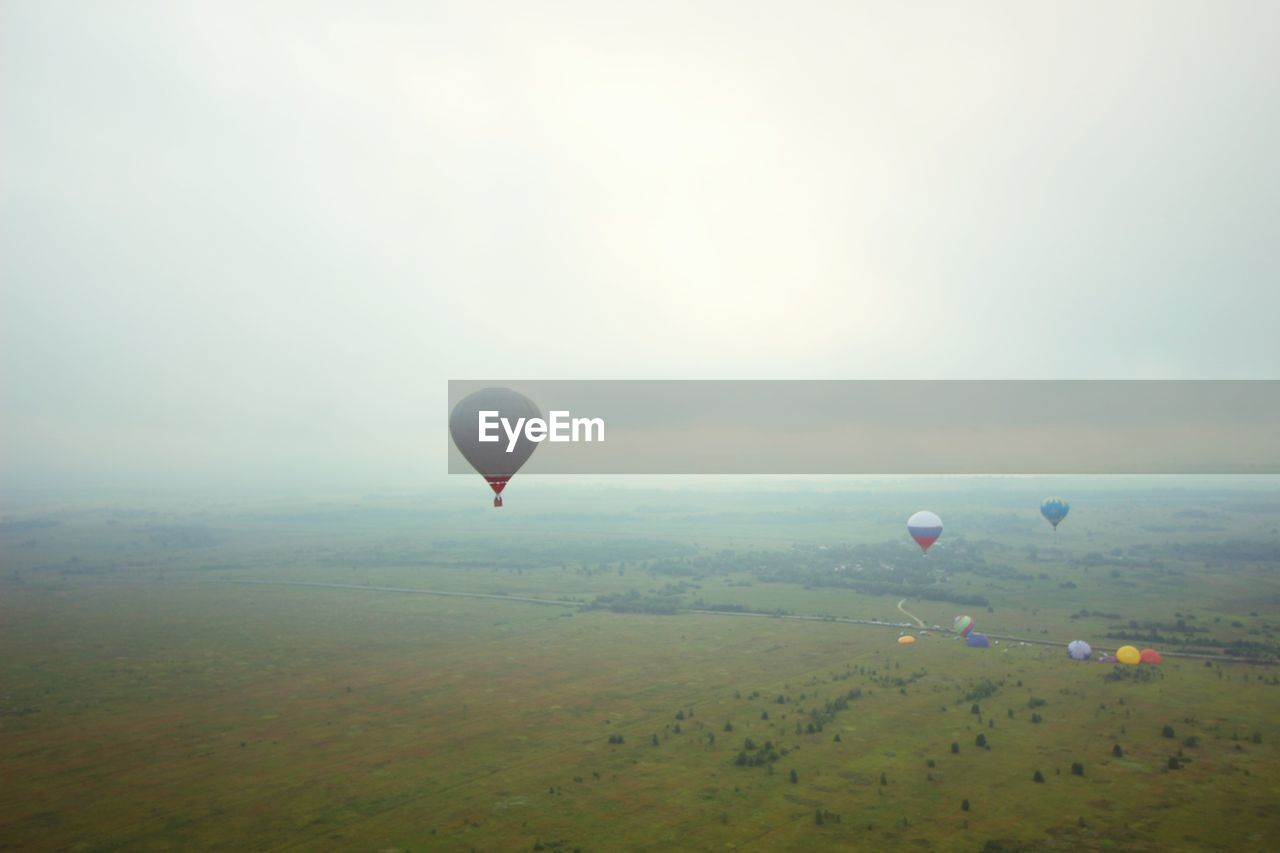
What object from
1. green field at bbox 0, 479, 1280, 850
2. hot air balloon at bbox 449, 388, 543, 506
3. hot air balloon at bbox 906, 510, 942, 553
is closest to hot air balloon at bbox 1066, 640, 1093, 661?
green field at bbox 0, 479, 1280, 850

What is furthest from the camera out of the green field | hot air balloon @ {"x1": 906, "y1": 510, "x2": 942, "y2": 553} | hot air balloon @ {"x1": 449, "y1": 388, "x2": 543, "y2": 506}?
hot air balloon @ {"x1": 906, "y1": 510, "x2": 942, "y2": 553}

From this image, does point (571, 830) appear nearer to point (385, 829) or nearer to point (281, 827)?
point (385, 829)

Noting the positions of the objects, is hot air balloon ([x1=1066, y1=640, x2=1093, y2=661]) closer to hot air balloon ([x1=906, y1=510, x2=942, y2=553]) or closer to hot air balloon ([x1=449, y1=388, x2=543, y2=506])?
hot air balloon ([x1=906, y1=510, x2=942, y2=553])

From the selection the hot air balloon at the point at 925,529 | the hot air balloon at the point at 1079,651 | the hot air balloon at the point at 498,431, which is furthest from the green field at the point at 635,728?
the hot air balloon at the point at 498,431

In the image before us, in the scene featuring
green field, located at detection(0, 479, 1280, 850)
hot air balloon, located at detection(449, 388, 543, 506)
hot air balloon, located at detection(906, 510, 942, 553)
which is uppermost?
hot air balloon, located at detection(449, 388, 543, 506)

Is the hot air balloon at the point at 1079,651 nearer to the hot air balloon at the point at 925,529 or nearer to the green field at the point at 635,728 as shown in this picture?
the green field at the point at 635,728

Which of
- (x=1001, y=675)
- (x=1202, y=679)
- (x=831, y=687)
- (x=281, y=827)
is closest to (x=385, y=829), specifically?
(x=281, y=827)
